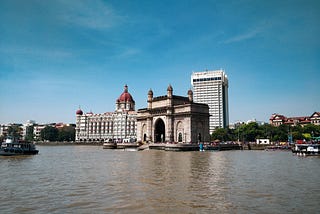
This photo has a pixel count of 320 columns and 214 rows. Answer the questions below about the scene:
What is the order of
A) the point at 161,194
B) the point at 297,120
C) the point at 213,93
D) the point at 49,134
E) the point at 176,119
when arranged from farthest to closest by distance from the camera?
the point at 213,93 → the point at 49,134 → the point at 297,120 → the point at 176,119 → the point at 161,194

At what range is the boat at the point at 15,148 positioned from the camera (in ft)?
144

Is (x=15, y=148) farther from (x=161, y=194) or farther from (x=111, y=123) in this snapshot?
(x=111, y=123)

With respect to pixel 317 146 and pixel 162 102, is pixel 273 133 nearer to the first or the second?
pixel 162 102

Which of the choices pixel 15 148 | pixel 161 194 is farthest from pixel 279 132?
pixel 161 194

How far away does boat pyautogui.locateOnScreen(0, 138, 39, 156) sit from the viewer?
144 ft

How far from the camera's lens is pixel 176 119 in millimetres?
74562

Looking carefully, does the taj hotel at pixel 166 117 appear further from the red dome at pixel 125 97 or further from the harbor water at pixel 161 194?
the harbor water at pixel 161 194

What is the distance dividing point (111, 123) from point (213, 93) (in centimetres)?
5437

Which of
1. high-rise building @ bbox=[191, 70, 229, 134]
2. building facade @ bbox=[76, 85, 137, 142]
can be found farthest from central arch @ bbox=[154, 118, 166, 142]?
high-rise building @ bbox=[191, 70, 229, 134]

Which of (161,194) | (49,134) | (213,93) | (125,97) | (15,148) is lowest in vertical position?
(161,194)

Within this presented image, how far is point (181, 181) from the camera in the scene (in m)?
18.5

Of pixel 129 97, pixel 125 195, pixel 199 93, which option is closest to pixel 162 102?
pixel 129 97

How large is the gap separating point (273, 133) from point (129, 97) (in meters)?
62.7

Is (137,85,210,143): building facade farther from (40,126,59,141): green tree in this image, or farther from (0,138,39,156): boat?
(40,126,59,141): green tree
